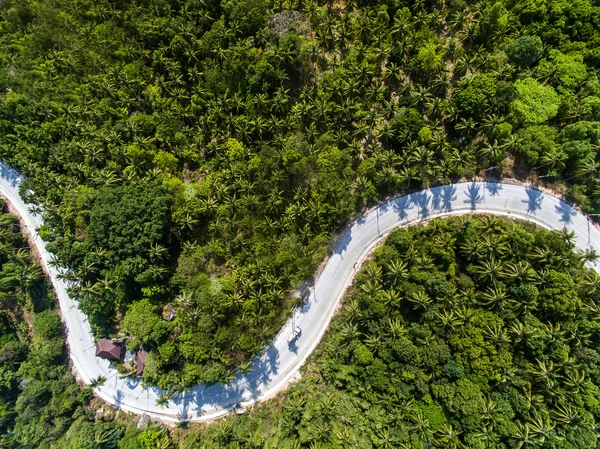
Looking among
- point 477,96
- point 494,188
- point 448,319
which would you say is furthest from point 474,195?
point 448,319

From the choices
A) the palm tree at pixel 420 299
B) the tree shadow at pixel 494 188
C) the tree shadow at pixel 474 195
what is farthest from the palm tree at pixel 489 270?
the tree shadow at pixel 494 188

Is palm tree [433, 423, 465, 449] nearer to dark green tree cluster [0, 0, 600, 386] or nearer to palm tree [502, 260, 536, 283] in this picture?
palm tree [502, 260, 536, 283]

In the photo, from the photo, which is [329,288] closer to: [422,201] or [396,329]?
[396,329]

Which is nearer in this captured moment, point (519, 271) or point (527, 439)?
point (527, 439)

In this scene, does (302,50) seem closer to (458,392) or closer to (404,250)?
(404,250)

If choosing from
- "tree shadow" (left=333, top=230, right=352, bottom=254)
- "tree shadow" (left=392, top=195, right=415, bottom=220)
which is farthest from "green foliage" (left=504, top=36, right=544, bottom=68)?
"tree shadow" (left=333, top=230, right=352, bottom=254)

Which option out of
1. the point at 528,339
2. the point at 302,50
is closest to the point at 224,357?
the point at 528,339
